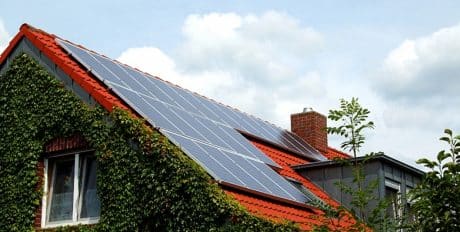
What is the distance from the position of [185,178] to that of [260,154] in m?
4.27

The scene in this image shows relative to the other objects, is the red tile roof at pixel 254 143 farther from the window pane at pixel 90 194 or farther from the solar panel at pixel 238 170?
the window pane at pixel 90 194

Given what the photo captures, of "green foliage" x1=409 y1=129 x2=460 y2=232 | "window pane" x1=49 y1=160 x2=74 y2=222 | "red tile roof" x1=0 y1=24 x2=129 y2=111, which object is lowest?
"green foliage" x1=409 y1=129 x2=460 y2=232

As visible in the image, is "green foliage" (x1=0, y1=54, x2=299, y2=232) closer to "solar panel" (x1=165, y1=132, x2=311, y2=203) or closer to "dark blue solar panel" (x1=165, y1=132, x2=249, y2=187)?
"dark blue solar panel" (x1=165, y1=132, x2=249, y2=187)

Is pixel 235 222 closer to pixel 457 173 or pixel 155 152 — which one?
pixel 155 152

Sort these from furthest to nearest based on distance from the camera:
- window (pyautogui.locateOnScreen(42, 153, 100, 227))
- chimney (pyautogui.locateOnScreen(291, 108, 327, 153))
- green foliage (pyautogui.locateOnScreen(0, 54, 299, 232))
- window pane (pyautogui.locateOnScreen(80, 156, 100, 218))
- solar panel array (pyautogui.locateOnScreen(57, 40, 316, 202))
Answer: chimney (pyautogui.locateOnScreen(291, 108, 327, 153))
window (pyautogui.locateOnScreen(42, 153, 100, 227))
window pane (pyautogui.locateOnScreen(80, 156, 100, 218))
solar panel array (pyautogui.locateOnScreen(57, 40, 316, 202))
green foliage (pyautogui.locateOnScreen(0, 54, 299, 232))

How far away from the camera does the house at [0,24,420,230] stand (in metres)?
13.7

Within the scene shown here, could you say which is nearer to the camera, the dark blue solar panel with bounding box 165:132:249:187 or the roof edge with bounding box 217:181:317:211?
the roof edge with bounding box 217:181:317:211

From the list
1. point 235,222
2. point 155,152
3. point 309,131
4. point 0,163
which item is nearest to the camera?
point 235,222

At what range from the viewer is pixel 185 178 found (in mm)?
12898

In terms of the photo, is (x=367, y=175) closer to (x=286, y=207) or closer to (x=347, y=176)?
(x=347, y=176)

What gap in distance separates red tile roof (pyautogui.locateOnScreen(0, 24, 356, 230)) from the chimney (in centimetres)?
372

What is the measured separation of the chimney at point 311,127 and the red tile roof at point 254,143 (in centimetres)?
372

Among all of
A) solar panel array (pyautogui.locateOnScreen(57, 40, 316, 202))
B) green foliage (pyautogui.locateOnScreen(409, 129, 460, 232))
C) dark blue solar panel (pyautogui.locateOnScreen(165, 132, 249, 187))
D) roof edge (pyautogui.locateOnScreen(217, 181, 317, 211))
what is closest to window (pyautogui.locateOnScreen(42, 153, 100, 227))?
solar panel array (pyautogui.locateOnScreen(57, 40, 316, 202))

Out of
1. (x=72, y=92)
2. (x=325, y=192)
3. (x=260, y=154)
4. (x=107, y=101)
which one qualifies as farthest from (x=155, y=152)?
(x=325, y=192)
